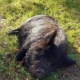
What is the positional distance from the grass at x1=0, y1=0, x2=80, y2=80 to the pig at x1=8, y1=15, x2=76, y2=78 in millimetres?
177

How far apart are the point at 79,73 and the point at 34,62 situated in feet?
3.51

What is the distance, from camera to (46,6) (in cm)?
748

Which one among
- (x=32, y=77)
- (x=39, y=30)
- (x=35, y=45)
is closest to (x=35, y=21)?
(x=39, y=30)

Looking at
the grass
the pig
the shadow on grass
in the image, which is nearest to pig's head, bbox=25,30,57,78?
the pig

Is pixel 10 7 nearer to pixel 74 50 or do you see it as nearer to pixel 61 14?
pixel 61 14

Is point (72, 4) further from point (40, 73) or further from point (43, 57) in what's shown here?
point (40, 73)

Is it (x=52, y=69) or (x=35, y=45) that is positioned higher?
(x=35, y=45)

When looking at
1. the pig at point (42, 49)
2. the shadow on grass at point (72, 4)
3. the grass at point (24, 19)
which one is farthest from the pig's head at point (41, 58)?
the shadow on grass at point (72, 4)

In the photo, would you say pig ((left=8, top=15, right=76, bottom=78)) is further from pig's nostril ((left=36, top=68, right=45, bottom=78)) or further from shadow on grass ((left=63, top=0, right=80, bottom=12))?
shadow on grass ((left=63, top=0, right=80, bottom=12))

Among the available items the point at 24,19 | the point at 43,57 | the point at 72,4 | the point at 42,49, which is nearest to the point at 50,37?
the point at 42,49

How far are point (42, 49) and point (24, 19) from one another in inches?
74.0

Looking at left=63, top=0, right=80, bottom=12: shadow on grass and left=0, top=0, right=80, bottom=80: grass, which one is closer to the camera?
left=0, top=0, right=80, bottom=80: grass

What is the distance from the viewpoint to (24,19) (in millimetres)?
6766

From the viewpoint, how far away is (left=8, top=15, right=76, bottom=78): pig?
197 inches
